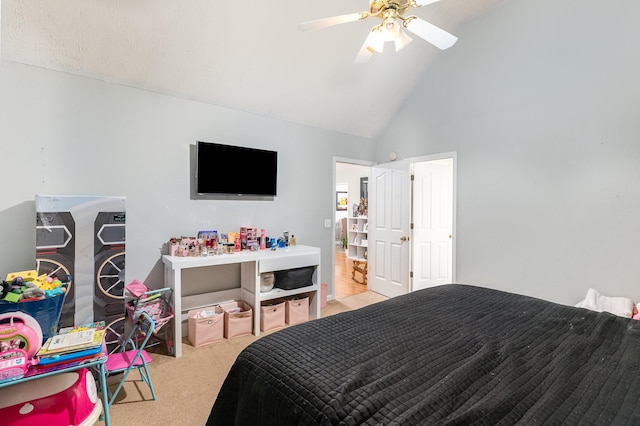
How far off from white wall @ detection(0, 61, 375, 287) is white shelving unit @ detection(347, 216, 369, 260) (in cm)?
360

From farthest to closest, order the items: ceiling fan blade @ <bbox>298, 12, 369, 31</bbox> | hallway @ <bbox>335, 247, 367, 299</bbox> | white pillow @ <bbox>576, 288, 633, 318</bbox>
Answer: hallway @ <bbox>335, 247, 367, 299</bbox> → white pillow @ <bbox>576, 288, 633, 318</bbox> → ceiling fan blade @ <bbox>298, 12, 369, 31</bbox>

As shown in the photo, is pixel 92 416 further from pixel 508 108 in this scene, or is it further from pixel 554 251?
pixel 508 108

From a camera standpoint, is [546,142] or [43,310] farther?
[546,142]

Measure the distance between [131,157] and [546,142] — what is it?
13.0ft

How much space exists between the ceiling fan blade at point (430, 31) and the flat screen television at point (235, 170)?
212 centimetres

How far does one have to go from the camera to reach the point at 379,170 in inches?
181

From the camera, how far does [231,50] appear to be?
2.82 metres

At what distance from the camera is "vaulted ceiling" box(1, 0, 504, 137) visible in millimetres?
2248

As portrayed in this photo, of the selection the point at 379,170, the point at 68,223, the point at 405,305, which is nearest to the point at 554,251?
the point at 405,305

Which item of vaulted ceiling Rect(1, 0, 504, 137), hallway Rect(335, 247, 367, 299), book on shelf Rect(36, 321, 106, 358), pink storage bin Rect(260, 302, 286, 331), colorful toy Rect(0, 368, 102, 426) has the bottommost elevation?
hallway Rect(335, 247, 367, 299)

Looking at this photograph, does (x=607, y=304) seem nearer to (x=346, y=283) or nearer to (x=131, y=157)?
(x=346, y=283)

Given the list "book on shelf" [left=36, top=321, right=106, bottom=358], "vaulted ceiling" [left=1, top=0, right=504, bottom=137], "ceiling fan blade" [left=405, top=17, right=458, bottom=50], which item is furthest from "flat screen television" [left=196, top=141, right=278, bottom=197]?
"ceiling fan blade" [left=405, top=17, right=458, bottom=50]

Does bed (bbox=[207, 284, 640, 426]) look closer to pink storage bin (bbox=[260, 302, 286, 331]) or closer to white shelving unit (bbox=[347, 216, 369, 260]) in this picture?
pink storage bin (bbox=[260, 302, 286, 331])

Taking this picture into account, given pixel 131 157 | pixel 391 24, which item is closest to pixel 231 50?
pixel 131 157
